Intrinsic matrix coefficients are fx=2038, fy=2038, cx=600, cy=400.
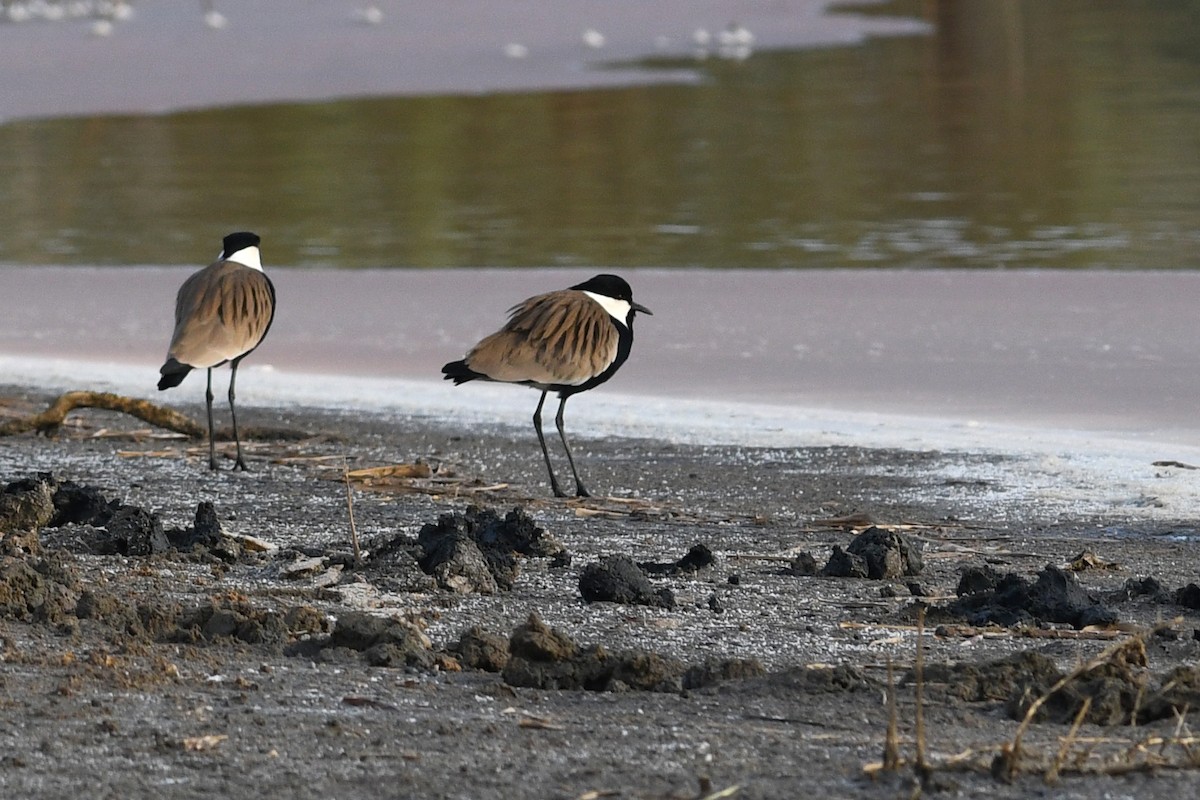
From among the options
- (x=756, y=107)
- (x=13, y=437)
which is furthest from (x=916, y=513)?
(x=756, y=107)

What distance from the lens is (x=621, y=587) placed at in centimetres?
518

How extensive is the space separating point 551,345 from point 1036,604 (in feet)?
9.85

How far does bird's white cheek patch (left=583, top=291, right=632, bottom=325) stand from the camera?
26.4ft

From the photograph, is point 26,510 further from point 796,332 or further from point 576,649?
point 796,332

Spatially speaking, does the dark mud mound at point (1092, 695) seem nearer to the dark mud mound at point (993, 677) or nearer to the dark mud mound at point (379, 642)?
the dark mud mound at point (993, 677)

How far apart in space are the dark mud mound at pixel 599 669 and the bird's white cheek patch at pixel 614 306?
3.66m

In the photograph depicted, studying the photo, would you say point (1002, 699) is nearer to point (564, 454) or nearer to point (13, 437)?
point (564, 454)

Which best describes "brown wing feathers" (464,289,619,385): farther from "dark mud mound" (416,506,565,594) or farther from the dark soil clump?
the dark soil clump

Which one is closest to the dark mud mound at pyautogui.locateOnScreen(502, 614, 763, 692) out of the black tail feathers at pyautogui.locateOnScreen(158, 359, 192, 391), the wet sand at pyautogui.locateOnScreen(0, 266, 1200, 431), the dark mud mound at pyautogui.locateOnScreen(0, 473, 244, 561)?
the dark mud mound at pyautogui.locateOnScreen(0, 473, 244, 561)

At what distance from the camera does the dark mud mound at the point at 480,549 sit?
17.6ft

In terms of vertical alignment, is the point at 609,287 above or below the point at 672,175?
below

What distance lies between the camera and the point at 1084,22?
38.8 meters

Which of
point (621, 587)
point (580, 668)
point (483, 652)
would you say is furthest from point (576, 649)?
point (621, 587)

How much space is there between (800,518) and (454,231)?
9186 millimetres
